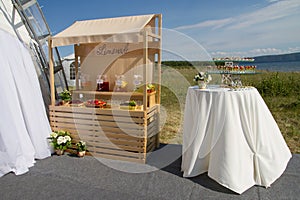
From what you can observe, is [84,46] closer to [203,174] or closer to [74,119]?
[74,119]

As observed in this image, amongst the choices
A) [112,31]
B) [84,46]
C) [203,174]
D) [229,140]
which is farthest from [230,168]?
[84,46]

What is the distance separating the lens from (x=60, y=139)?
3.14 meters

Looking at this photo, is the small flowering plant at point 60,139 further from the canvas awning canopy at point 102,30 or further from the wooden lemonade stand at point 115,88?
the canvas awning canopy at point 102,30

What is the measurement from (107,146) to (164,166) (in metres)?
0.87

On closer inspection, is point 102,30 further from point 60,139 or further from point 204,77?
point 60,139

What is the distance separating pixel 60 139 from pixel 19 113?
25.3 inches

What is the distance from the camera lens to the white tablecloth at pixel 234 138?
7.29 ft

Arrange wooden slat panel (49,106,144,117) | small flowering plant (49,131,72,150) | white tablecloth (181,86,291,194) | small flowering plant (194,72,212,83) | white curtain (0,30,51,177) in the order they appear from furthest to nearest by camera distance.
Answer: small flowering plant (49,131,72,150) < wooden slat panel (49,106,144,117) < white curtain (0,30,51,177) < small flowering plant (194,72,212,83) < white tablecloth (181,86,291,194)

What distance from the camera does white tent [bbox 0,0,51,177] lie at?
270 cm

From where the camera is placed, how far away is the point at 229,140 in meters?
2.22

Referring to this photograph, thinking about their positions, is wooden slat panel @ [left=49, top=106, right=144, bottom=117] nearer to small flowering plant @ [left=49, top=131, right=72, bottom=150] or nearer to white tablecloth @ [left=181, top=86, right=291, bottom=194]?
small flowering plant @ [left=49, top=131, right=72, bottom=150]

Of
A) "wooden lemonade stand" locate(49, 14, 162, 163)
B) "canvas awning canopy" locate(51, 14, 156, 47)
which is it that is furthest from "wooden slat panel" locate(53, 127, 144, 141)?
"canvas awning canopy" locate(51, 14, 156, 47)

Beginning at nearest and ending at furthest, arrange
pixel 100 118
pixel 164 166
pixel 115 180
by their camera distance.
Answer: pixel 115 180 → pixel 164 166 → pixel 100 118

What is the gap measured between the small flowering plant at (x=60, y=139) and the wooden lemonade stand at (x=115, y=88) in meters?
0.10
